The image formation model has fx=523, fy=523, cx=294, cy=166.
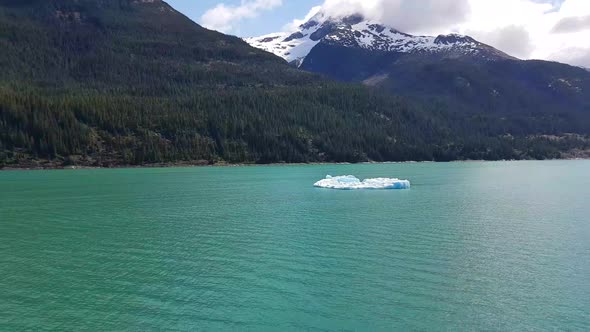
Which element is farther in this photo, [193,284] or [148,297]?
[193,284]

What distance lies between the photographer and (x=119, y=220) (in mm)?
65375

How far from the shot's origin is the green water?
2961cm

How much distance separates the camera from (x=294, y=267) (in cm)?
4069

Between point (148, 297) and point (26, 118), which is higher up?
point (26, 118)

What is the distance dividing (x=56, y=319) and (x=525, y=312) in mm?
26796

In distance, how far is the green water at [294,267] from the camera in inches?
1166

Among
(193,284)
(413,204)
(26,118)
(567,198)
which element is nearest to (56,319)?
(193,284)

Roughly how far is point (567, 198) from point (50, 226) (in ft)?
265

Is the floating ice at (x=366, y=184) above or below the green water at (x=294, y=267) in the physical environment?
above

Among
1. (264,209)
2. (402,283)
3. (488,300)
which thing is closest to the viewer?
(488,300)

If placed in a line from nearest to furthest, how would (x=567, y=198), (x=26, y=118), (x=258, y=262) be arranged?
1. (x=258, y=262)
2. (x=567, y=198)
3. (x=26, y=118)

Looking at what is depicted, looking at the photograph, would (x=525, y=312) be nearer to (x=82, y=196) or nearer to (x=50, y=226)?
(x=50, y=226)

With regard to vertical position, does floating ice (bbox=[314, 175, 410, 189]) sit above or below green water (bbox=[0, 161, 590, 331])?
above

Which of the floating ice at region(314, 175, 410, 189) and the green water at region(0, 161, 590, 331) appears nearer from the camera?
the green water at region(0, 161, 590, 331)
